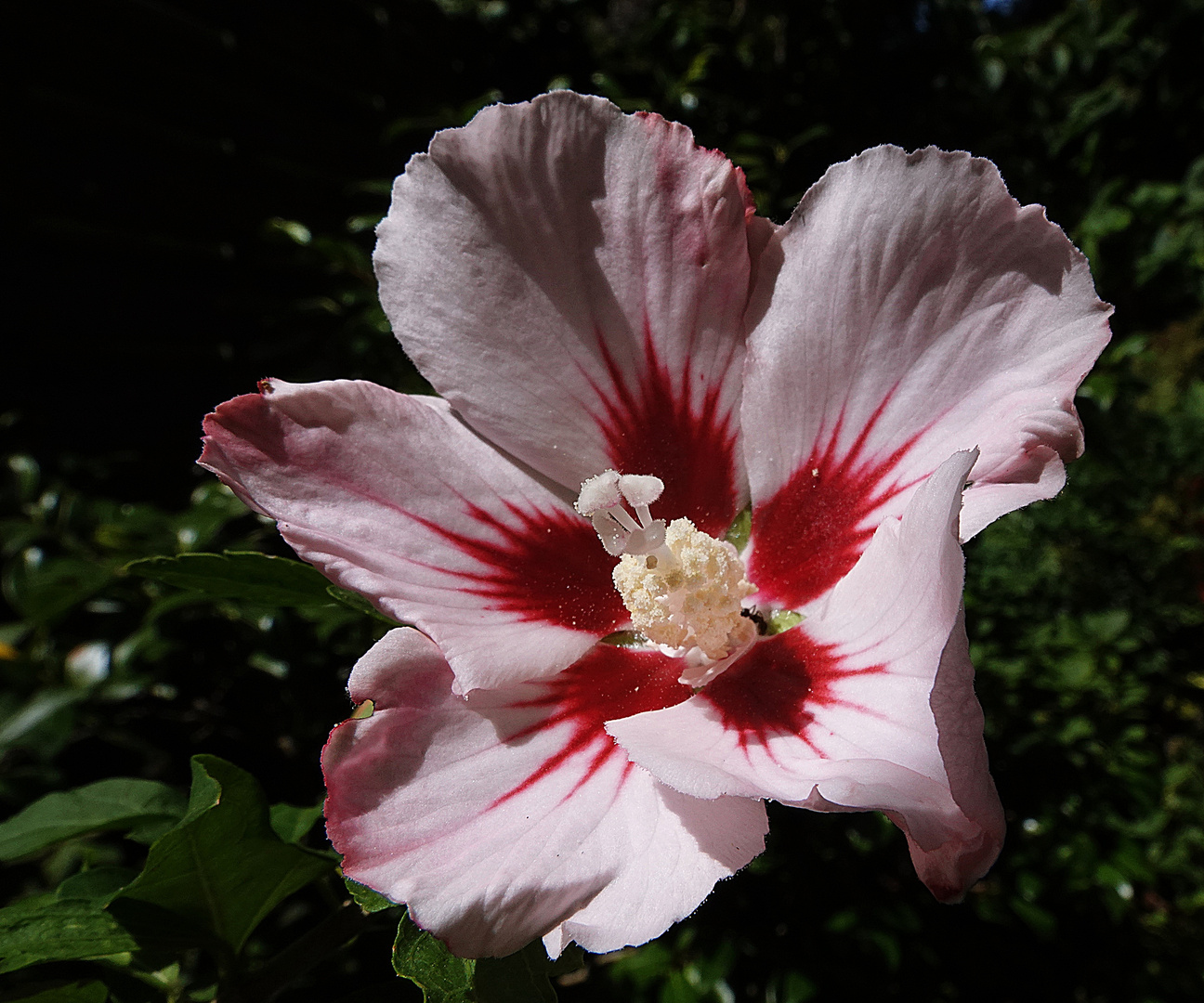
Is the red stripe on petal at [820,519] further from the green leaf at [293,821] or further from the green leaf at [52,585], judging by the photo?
the green leaf at [52,585]

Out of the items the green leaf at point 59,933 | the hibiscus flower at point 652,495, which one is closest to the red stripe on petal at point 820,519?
the hibiscus flower at point 652,495

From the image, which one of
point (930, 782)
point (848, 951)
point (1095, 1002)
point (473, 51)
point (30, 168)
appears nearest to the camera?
point (930, 782)

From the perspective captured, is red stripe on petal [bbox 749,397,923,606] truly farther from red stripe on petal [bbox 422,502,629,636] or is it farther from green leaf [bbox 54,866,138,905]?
green leaf [bbox 54,866,138,905]

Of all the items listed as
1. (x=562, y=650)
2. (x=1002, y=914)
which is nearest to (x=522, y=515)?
(x=562, y=650)

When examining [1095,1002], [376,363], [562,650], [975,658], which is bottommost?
[1095,1002]

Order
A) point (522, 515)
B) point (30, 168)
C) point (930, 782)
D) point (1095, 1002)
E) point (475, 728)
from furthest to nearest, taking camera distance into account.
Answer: point (30, 168) < point (1095, 1002) < point (522, 515) < point (475, 728) < point (930, 782)

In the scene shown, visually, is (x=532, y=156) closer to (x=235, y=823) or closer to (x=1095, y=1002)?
(x=235, y=823)
